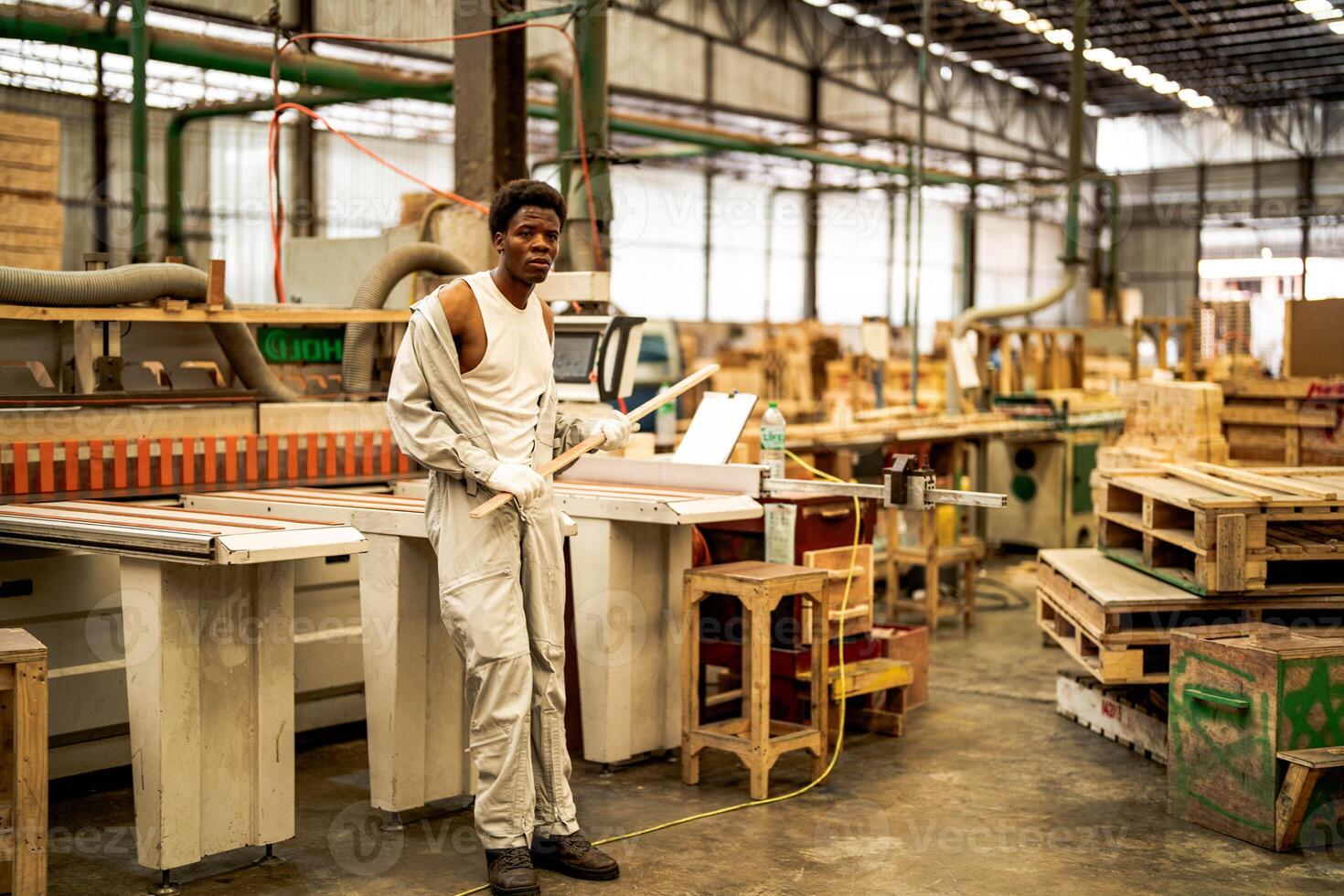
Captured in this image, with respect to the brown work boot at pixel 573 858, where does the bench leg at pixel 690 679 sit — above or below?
above

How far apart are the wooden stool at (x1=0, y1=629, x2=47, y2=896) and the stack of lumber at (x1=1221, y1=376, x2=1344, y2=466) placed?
19.9ft

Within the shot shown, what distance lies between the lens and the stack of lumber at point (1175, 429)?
6.91 meters

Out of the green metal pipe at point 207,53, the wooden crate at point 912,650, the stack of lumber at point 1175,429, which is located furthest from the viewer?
the green metal pipe at point 207,53

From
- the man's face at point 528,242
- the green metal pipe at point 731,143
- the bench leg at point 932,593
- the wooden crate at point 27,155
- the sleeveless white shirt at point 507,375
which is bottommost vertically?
the bench leg at point 932,593

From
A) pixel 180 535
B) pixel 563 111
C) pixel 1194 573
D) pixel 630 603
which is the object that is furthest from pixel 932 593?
pixel 180 535

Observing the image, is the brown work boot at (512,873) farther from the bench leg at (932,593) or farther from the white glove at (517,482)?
the bench leg at (932,593)

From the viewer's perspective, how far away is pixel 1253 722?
3738mm

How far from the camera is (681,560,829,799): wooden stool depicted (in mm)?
4117

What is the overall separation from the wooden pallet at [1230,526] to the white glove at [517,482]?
2.33 meters

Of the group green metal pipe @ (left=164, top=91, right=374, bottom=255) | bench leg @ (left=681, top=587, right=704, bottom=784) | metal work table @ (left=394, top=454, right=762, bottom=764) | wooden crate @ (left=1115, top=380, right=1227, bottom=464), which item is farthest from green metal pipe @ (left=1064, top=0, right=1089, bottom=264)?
bench leg @ (left=681, top=587, right=704, bottom=784)

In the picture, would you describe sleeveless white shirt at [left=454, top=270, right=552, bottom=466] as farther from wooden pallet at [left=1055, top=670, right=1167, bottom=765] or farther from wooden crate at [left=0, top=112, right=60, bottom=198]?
wooden crate at [left=0, top=112, right=60, bottom=198]

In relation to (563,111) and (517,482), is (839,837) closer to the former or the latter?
(517,482)

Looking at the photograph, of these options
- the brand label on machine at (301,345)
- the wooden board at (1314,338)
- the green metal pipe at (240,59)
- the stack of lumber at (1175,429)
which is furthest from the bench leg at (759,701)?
the wooden board at (1314,338)

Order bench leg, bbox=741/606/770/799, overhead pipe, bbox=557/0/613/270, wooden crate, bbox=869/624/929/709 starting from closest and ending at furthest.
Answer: bench leg, bbox=741/606/770/799
wooden crate, bbox=869/624/929/709
overhead pipe, bbox=557/0/613/270
